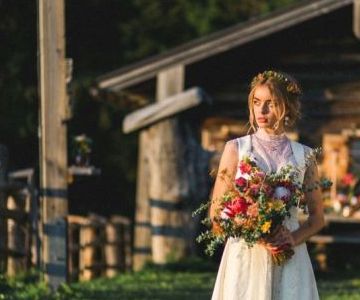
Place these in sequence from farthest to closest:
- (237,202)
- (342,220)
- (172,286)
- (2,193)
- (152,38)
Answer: (152,38) < (342,220) < (172,286) < (2,193) < (237,202)

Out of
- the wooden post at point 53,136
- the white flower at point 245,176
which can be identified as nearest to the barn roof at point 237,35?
the wooden post at point 53,136

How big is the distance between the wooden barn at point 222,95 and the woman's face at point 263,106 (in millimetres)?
9396

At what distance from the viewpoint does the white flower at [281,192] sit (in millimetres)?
6836

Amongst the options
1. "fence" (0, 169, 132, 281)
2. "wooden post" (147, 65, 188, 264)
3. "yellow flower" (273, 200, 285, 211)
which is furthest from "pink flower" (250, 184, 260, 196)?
"wooden post" (147, 65, 188, 264)

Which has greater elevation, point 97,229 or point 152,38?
point 152,38

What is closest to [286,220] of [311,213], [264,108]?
[311,213]

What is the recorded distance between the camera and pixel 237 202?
22.4 feet

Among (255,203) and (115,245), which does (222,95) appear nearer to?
(115,245)

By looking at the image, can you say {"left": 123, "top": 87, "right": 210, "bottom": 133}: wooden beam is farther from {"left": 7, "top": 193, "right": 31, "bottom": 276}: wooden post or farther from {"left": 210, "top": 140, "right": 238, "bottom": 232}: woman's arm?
{"left": 210, "top": 140, "right": 238, "bottom": 232}: woman's arm

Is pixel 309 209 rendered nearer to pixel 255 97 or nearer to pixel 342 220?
pixel 255 97

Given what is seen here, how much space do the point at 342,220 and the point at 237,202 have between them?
11.4 meters

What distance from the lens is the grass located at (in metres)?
12.5

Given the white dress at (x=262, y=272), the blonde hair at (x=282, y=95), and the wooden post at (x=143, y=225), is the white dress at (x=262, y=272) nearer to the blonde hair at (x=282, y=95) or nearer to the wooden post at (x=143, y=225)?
the blonde hair at (x=282, y=95)

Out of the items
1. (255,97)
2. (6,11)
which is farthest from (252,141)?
(6,11)
